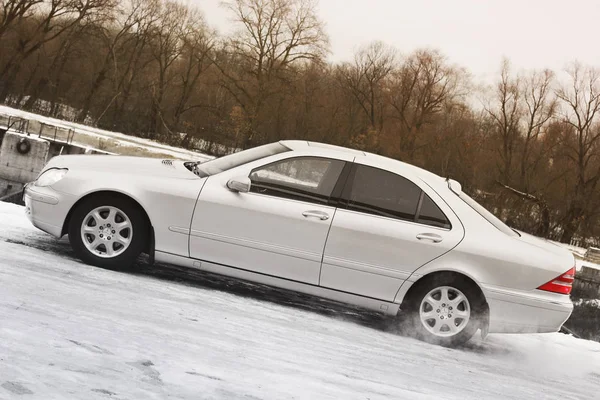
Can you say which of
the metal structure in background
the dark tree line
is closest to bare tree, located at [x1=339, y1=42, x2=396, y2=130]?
the dark tree line

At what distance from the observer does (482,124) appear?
5112 centimetres

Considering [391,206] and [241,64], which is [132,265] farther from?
[241,64]

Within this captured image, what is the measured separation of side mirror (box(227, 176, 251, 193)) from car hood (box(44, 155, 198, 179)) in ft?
1.45

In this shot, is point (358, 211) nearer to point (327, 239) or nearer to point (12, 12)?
point (327, 239)

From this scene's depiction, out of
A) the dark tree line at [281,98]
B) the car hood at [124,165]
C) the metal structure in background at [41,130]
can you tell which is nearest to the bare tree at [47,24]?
the dark tree line at [281,98]

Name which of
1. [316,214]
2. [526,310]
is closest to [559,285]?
[526,310]

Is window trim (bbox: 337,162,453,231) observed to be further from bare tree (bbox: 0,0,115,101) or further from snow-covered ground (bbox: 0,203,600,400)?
bare tree (bbox: 0,0,115,101)

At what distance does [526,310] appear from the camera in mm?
6348

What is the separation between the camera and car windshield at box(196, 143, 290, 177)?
6.64m

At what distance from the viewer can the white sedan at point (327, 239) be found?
6312 millimetres

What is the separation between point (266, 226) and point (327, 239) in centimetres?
57

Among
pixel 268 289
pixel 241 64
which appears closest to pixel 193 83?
pixel 241 64

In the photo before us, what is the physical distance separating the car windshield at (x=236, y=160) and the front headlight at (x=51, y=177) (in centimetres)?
128

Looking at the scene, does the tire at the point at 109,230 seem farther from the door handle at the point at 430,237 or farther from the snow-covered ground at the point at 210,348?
the door handle at the point at 430,237
